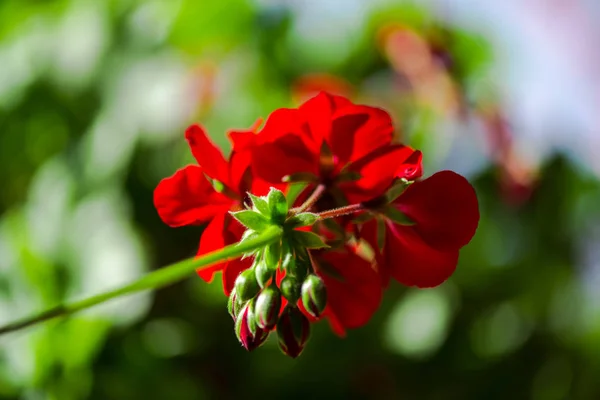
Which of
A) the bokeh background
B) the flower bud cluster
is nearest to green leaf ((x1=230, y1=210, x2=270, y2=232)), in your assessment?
the flower bud cluster

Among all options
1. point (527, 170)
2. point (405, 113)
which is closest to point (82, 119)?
point (405, 113)

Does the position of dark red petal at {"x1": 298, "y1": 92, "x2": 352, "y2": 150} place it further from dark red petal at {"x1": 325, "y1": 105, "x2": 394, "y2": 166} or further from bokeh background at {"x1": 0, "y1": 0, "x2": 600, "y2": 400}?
bokeh background at {"x1": 0, "y1": 0, "x2": 600, "y2": 400}

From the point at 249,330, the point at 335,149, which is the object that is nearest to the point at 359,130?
the point at 335,149

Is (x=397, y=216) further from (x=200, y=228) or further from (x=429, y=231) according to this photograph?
(x=200, y=228)

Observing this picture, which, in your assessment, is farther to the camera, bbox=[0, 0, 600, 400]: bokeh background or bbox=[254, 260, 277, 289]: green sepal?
bbox=[0, 0, 600, 400]: bokeh background

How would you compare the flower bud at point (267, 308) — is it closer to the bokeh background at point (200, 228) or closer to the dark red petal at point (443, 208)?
the dark red petal at point (443, 208)

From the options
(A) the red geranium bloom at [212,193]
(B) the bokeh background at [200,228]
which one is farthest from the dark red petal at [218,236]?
(B) the bokeh background at [200,228]
